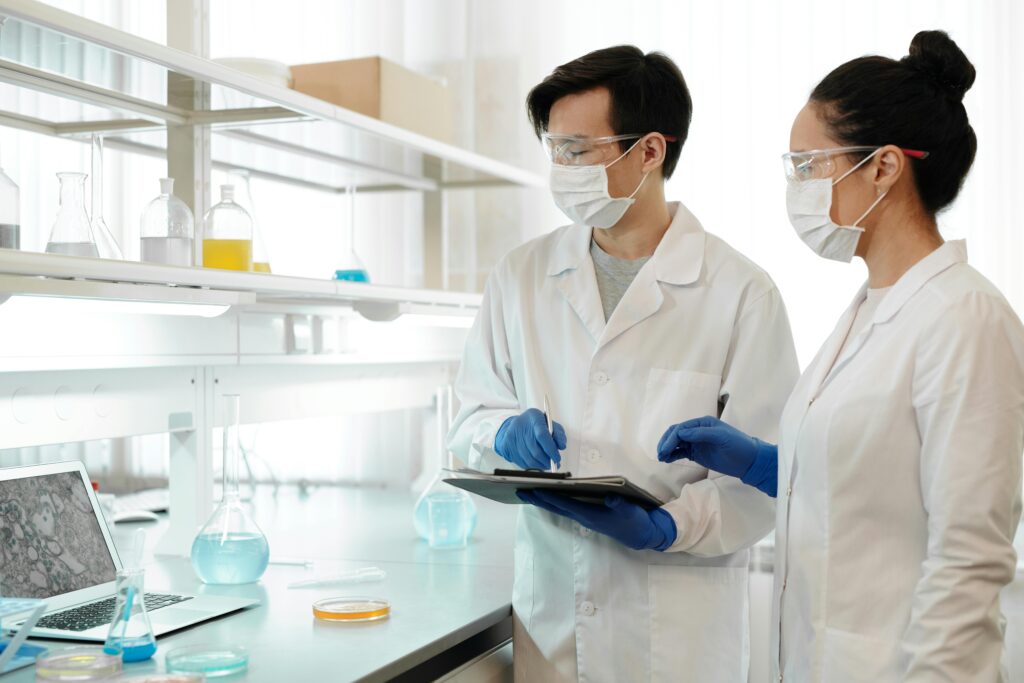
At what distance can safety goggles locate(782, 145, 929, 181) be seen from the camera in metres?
1.30

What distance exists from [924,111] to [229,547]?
135cm

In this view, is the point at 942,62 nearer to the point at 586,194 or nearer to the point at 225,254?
the point at 586,194

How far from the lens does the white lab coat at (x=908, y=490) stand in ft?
3.62

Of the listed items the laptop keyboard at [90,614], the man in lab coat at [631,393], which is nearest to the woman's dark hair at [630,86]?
the man in lab coat at [631,393]

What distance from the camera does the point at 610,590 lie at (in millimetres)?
1644

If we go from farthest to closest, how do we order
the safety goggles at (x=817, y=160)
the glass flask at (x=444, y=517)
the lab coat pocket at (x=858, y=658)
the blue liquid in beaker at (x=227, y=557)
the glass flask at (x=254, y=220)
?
the glass flask at (x=444, y=517) → the glass flask at (x=254, y=220) → the blue liquid in beaker at (x=227, y=557) → the safety goggles at (x=817, y=160) → the lab coat pocket at (x=858, y=658)

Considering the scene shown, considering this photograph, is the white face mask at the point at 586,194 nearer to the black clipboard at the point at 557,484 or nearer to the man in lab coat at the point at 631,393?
the man in lab coat at the point at 631,393

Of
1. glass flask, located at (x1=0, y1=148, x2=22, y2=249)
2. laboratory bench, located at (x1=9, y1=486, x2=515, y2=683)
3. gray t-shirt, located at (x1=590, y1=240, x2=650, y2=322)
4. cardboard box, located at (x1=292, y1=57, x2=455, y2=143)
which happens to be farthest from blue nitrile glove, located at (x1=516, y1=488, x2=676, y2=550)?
cardboard box, located at (x1=292, y1=57, x2=455, y2=143)

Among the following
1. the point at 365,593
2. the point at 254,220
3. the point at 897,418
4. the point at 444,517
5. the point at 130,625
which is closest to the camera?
the point at 897,418

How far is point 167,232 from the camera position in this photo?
1766 mm

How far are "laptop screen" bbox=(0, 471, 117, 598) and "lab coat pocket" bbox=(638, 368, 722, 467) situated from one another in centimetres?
95

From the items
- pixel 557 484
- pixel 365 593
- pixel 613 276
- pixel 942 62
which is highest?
pixel 942 62

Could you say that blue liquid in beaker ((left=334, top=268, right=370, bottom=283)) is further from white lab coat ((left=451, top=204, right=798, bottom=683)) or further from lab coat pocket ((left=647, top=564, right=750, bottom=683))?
lab coat pocket ((left=647, top=564, right=750, bottom=683))

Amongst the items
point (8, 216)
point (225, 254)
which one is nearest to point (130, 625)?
point (8, 216)
